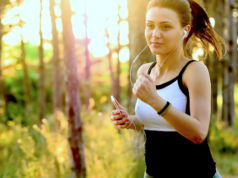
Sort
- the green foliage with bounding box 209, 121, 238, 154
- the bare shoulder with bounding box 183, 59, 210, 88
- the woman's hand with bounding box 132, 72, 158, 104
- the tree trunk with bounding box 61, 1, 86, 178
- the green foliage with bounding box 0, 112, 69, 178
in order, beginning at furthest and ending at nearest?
the green foliage with bounding box 209, 121, 238, 154 → the tree trunk with bounding box 61, 1, 86, 178 → the green foliage with bounding box 0, 112, 69, 178 → the bare shoulder with bounding box 183, 59, 210, 88 → the woman's hand with bounding box 132, 72, 158, 104

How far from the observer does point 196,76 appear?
192cm

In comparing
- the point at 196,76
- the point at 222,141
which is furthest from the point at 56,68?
the point at 196,76

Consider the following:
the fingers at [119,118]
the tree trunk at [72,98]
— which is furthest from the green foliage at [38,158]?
the fingers at [119,118]

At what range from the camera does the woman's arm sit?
183cm

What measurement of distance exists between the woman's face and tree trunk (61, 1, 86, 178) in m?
2.67

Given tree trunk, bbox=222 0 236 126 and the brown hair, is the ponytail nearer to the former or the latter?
the brown hair

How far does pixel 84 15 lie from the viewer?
1350 cm

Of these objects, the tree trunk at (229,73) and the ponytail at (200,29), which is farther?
the tree trunk at (229,73)

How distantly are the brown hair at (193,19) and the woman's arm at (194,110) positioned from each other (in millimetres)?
383

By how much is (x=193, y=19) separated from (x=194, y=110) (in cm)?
72

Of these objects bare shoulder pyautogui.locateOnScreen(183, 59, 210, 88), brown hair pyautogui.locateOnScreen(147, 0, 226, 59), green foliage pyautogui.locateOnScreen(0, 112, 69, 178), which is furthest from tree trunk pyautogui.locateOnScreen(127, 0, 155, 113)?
bare shoulder pyautogui.locateOnScreen(183, 59, 210, 88)

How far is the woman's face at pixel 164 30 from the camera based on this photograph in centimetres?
207

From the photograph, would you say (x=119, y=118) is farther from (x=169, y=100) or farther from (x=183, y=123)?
(x=183, y=123)

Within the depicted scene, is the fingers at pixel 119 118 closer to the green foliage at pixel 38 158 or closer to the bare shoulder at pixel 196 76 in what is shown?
the bare shoulder at pixel 196 76
